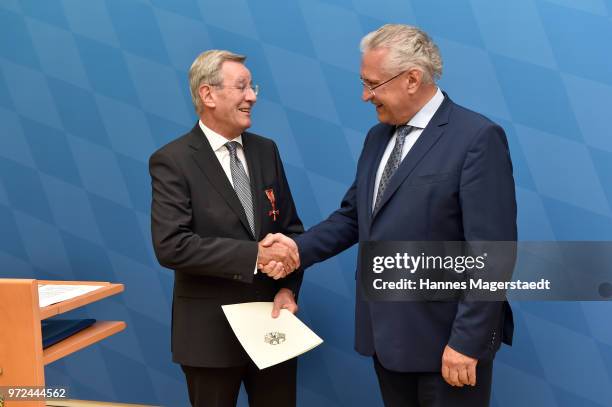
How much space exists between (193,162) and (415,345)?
95 cm

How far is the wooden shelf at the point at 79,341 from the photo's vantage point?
2422 mm

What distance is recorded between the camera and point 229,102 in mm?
2613

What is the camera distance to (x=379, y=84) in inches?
93.3

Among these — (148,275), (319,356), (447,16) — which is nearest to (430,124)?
(447,16)

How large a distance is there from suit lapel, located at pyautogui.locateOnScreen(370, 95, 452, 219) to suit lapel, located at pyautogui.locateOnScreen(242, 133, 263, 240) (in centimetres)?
51

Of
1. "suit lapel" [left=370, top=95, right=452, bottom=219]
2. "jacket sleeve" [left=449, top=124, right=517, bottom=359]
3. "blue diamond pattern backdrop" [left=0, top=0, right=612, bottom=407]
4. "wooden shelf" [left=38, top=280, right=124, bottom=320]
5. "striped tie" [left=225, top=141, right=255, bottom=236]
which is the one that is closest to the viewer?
"jacket sleeve" [left=449, top=124, right=517, bottom=359]

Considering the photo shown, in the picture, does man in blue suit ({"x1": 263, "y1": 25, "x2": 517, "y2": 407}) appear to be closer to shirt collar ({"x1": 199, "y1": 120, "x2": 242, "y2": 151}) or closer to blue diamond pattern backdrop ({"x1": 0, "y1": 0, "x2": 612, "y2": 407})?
shirt collar ({"x1": 199, "y1": 120, "x2": 242, "y2": 151})

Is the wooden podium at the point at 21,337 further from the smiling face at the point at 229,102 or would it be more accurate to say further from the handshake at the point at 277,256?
the smiling face at the point at 229,102

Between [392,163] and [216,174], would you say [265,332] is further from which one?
[392,163]

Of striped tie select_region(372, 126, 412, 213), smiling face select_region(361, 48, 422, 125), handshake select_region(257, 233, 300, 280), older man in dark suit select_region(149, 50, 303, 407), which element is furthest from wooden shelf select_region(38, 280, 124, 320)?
smiling face select_region(361, 48, 422, 125)

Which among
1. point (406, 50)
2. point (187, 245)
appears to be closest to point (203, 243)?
point (187, 245)

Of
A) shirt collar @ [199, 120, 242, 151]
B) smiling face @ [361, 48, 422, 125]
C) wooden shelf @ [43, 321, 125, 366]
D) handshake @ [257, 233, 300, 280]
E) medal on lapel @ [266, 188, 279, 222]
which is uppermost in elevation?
smiling face @ [361, 48, 422, 125]

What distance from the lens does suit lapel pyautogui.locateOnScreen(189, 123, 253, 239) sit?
8.41ft

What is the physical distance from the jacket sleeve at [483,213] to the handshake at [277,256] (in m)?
0.66
